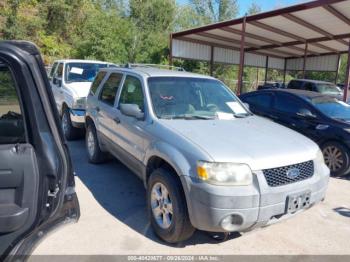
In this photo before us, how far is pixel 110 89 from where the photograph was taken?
17.6ft

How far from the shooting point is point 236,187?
9.66 ft

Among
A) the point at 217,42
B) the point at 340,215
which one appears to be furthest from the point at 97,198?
the point at 217,42

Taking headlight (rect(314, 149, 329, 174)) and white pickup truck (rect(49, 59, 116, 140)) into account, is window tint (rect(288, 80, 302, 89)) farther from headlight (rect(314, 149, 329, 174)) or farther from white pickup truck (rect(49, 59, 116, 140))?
headlight (rect(314, 149, 329, 174))

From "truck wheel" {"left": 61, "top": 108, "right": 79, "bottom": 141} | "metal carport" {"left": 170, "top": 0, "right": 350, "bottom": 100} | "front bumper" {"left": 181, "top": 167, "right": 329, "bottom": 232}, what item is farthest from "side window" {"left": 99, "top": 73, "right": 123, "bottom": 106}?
"metal carport" {"left": 170, "top": 0, "right": 350, "bottom": 100}

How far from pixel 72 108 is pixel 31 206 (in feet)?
17.7

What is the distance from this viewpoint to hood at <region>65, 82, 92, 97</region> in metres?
7.42

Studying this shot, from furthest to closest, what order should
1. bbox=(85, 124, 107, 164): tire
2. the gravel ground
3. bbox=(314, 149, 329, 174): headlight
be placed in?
bbox=(85, 124, 107, 164): tire < bbox=(314, 149, 329, 174): headlight < the gravel ground

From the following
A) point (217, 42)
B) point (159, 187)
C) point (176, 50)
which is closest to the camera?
point (159, 187)

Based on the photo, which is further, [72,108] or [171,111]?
[72,108]

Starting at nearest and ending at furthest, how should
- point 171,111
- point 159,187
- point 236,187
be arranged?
point 236,187
point 159,187
point 171,111

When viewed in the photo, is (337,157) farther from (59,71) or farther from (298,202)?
(59,71)

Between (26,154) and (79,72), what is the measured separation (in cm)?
691

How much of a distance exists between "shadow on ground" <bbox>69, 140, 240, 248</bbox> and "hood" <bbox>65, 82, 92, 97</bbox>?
1.49 metres

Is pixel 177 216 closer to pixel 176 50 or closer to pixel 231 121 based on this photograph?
pixel 231 121
